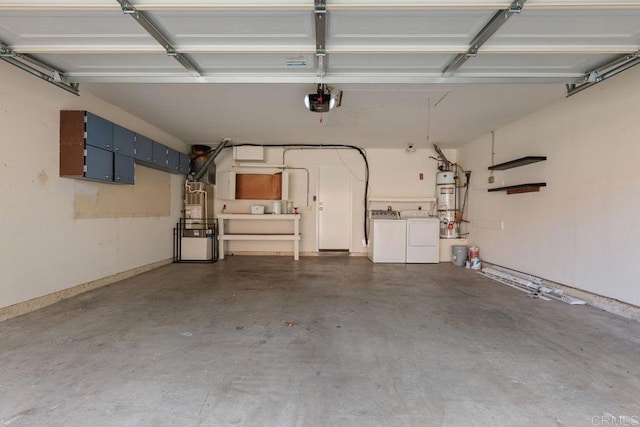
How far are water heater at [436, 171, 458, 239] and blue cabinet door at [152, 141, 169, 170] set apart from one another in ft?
17.0

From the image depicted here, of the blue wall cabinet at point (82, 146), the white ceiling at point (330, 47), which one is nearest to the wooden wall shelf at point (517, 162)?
the white ceiling at point (330, 47)

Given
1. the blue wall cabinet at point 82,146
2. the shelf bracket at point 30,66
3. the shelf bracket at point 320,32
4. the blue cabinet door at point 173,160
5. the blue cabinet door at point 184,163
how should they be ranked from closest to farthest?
the shelf bracket at point 320,32 → the shelf bracket at point 30,66 → the blue wall cabinet at point 82,146 → the blue cabinet door at point 173,160 → the blue cabinet door at point 184,163

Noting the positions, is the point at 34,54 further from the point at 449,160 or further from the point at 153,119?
the point at 449,160

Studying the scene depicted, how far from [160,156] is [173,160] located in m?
0.39

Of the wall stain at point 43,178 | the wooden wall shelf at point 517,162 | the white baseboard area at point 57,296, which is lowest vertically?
the white baseboard area at point 57,296

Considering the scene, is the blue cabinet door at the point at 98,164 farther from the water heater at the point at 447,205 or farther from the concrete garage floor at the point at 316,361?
the water heater at the point at 447,205

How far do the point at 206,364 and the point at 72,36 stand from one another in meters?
2.46

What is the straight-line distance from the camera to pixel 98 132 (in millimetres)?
3184

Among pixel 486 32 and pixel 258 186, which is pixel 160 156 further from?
pixel 486 32

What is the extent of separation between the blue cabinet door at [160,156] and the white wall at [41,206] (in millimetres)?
594

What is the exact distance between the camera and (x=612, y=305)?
277 centimetres

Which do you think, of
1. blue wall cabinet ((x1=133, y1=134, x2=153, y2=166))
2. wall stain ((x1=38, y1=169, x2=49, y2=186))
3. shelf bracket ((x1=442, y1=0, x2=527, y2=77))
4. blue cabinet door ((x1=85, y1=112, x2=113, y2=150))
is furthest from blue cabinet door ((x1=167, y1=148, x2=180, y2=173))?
shelf bracket ((x1=442, y1=0, x2=527, y2=77))

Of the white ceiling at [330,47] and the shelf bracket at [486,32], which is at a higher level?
Answer: the white ceiling at [330,47]

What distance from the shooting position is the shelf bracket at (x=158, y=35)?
5.38ft
